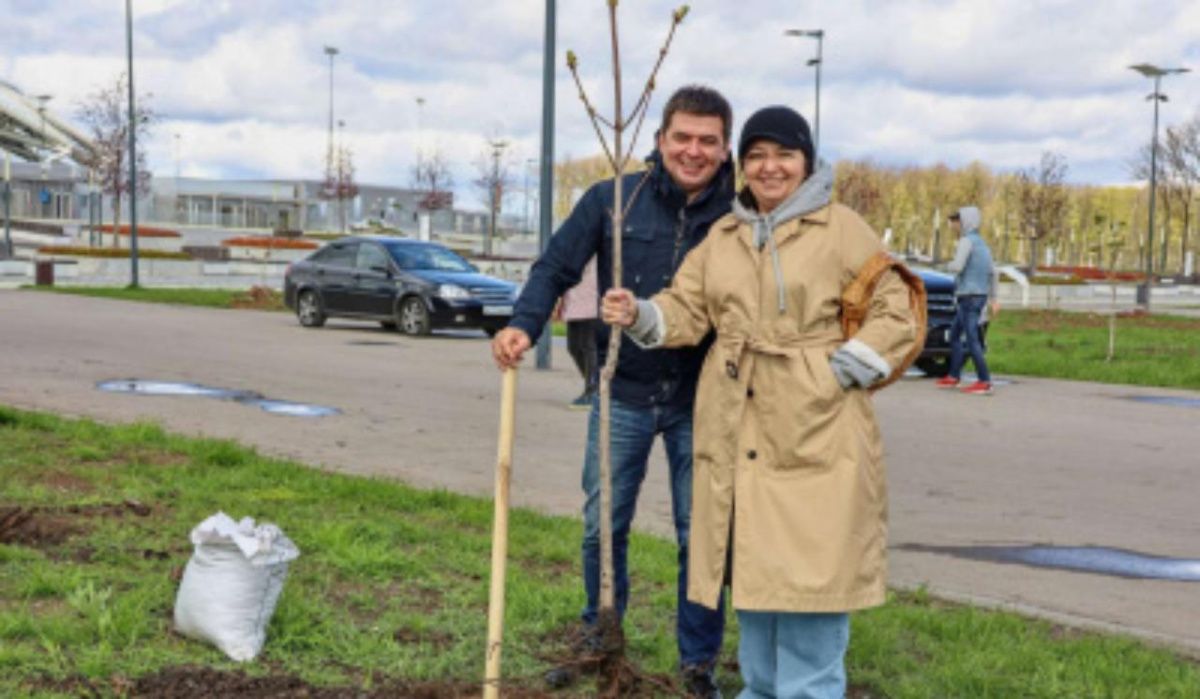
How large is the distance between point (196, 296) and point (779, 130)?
88.9 feet

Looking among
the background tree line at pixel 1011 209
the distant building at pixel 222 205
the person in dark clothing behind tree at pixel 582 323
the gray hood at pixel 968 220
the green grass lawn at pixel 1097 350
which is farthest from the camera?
the distant building at pixel 222 205

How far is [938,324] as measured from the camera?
1516 centimetres

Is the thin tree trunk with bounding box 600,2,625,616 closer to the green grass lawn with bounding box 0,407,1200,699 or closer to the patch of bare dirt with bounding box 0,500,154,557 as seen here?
the green grass lawn with bounding box 0,407,1200,699

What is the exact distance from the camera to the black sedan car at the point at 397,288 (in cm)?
2020

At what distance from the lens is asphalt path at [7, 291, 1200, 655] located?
621cm

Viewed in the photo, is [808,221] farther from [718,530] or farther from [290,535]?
[290,535]

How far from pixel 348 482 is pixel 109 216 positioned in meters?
90.9

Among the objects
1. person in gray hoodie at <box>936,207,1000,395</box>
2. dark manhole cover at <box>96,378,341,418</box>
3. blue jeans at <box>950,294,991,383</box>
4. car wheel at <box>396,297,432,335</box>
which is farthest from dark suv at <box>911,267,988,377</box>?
car wheel at <box>396,297,432,335</box>

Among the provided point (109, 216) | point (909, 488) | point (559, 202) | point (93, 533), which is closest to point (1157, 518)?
point (909, 488)

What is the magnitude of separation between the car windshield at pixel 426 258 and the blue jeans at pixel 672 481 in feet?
55.7

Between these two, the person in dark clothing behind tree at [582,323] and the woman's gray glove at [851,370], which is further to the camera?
the person in dark clothing behind tree at [582,323]

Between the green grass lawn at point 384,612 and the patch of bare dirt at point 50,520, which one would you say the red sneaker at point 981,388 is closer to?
the green grass lawn at point 384,612

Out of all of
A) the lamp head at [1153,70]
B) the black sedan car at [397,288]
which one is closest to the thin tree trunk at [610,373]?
the black sedan car at [397,288]

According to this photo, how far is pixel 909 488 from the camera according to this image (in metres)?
8.45
